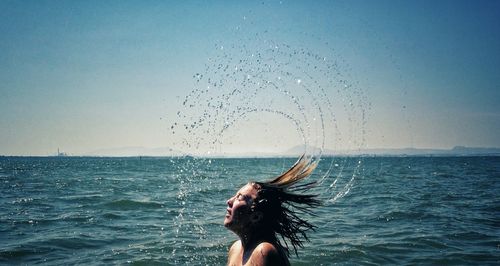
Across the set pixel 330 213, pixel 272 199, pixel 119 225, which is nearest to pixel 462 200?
pixel 330 213

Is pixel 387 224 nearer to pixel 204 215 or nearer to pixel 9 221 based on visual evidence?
pixel 204 215

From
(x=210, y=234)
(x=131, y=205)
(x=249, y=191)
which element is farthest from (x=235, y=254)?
(x=131, y=205)

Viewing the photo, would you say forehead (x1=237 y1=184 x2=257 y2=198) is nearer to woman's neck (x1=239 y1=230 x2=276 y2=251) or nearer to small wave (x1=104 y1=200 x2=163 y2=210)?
woman's neck (x1=239 y1=230 x2=276 y2=251)

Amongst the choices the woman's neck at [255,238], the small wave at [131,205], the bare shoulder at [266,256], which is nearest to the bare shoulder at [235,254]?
the woman's neck at [255,238]

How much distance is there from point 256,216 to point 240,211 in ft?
0.46

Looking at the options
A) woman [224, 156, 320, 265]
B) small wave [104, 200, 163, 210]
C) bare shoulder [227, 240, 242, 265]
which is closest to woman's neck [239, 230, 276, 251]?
woman [224, 156, 320, 265]

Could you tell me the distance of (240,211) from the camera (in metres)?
3.14

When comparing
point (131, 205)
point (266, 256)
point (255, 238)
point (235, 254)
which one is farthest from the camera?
point (131, 205)

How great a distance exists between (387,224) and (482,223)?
3.15 metres

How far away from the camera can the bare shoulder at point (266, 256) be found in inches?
108

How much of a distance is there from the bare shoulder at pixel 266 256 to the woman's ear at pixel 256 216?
30 centimetres

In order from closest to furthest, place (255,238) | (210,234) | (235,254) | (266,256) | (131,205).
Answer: (266,256), (255,238), (235,254), (210,234), (131,205)

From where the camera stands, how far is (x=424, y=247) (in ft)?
30.8

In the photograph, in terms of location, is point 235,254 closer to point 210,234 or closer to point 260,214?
point 260,214
